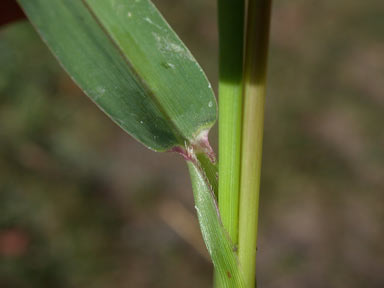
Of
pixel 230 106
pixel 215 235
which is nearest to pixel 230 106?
pixel 230 106

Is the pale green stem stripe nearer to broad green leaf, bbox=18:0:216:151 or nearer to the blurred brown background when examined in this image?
broad green leaf, bbox=18:0:216:151

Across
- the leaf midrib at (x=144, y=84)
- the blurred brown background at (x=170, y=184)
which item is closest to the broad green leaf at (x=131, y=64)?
the leaf midrib at (x=144, y=84)

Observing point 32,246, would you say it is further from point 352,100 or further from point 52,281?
point 352,100

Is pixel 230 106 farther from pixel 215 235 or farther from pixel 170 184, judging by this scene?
pixel 170 184

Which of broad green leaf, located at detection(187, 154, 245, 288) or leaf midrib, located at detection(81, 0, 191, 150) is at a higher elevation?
leaf midrib, located at detection(81, 0, 191, 150)

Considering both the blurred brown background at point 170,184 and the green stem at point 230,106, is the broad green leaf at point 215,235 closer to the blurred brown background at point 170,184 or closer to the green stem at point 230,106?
the green stem at point 230,106

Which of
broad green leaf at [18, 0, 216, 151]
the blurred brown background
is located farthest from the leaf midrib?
the blurred brown background

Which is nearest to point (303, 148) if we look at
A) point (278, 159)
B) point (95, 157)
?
point (278, 159)

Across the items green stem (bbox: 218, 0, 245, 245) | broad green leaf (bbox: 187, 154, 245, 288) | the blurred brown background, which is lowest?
the blurred brown background
